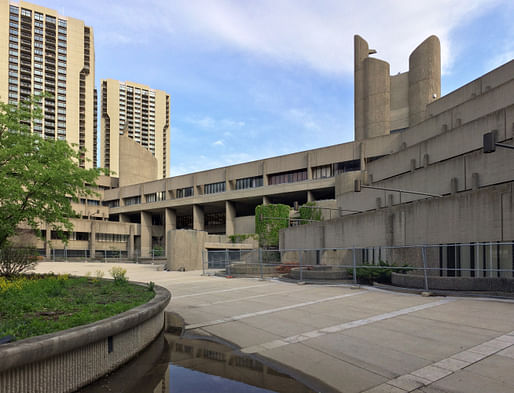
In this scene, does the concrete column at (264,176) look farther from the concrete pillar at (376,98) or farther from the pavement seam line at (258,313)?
the pavement seam line at (258,313)

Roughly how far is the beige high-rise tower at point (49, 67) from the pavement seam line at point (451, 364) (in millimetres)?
124557

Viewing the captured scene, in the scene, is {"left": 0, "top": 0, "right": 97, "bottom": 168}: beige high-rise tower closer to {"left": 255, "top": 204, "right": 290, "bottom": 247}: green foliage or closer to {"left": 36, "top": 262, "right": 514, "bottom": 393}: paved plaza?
{"left": 255, "top": 204, "right": 290, "bottom": 247}: green foliage

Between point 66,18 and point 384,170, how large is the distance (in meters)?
131

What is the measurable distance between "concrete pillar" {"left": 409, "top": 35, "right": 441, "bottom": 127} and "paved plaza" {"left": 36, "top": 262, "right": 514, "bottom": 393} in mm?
60601

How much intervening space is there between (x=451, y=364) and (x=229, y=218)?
63628mm

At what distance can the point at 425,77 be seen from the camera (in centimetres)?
6625

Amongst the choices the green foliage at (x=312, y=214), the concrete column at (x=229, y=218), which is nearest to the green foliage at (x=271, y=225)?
the green foliage at (x=312, y=214)

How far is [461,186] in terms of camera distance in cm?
2758

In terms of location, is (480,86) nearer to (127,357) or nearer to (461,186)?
(461,186)

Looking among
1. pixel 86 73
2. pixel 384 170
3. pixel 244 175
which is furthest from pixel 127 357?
pixel 86 73

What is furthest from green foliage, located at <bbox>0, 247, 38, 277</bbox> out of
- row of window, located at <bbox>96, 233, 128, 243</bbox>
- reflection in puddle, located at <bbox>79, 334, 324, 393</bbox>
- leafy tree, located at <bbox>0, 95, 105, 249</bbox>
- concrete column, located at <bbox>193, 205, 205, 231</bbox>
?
row of window, located at <bbox>96, 233, 128, 243</bbox>

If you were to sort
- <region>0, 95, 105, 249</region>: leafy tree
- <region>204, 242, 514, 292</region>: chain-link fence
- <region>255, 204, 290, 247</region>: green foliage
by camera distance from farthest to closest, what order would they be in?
<region>255, 204, 290, 247</region>: green foliage
<region>204, 242, 514, 292</region>: chain-link fence
<region>0, 95, 105, 249</region>: leafy tree

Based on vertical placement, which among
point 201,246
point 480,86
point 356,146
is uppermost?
point 480,86

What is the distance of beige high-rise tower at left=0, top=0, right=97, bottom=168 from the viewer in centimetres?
11919
